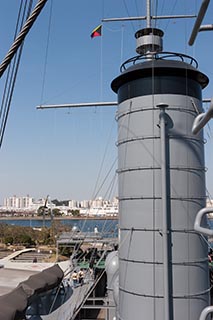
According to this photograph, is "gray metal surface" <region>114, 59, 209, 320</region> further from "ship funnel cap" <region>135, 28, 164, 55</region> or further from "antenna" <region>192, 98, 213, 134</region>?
"antenna" <region>192, 98, 213, 134</region>

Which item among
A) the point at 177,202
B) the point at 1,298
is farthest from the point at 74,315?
the point at 177,202

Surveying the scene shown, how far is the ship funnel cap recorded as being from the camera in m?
5.54

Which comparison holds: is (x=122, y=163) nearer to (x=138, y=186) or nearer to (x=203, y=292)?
(x=138, y=186)

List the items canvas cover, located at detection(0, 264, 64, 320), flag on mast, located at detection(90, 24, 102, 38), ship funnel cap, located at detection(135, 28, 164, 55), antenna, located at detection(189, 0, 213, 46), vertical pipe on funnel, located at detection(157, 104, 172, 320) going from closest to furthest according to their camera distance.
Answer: antenna, located at detection(189, 0, 213, 46) < vertical pipe on funnel, located at detection(157, 104, 172, 320) < ship funnel cap, located at detection(135, 28, 164, 55) < canvas cover, located at detection(0, 264, 64, 320) < flag on mast, located at detection(90, 24, 102, 38)

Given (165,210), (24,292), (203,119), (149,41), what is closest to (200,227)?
(203,119)

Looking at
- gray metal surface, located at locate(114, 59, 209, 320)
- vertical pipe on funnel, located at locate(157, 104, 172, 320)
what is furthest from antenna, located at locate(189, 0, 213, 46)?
gray metal surface, located at locate(114, 59, 209, 320)

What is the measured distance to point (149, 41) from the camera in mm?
5539

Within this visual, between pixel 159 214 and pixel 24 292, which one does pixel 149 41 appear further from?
pixel 24 292

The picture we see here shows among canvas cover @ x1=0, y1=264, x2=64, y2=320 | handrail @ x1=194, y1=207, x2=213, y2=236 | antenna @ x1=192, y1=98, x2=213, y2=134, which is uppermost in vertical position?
antenna @ x1=192, y1=98, x2=213, y2=134

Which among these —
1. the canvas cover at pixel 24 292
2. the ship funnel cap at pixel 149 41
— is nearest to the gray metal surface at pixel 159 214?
the ship funnel cap at pixel 149 41

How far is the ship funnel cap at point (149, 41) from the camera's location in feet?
18.2

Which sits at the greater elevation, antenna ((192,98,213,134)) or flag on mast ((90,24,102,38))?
flag on mast ((90,24,102,38))

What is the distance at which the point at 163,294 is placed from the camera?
14.1 feet

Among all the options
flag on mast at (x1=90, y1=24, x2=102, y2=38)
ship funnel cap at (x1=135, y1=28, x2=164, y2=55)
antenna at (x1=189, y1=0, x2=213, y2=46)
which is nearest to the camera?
antenna at (x1=189, y1=0, x2=213, y2=46)
